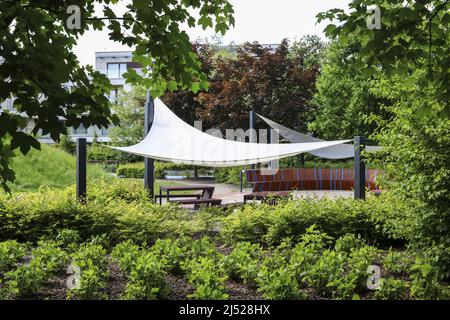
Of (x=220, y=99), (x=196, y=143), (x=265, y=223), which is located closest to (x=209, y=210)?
(x=265, y=223)

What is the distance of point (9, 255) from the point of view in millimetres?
4066

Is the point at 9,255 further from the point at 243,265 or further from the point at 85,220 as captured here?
the point at 243,265

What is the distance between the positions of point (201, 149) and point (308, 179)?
611cm

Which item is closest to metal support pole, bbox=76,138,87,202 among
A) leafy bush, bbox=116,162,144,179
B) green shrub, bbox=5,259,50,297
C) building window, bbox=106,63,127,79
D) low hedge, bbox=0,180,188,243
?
low hedge, bbox=0,180,188,243

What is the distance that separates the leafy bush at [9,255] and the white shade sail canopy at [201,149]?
11.7 feet

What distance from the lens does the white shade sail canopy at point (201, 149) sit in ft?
25.5

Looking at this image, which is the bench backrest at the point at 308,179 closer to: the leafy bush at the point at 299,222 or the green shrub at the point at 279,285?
the leafy bush at the point at 299,222

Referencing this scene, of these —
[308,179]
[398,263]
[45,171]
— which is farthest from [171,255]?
[308,179]

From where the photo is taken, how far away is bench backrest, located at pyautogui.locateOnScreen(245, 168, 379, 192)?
11031mm

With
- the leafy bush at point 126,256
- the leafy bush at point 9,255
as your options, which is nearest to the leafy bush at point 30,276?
the leafy bush at point 9,255

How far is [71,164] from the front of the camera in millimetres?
12977

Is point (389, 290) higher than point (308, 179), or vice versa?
point (308, 179)

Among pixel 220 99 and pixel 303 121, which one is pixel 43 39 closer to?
pixel 220 99
